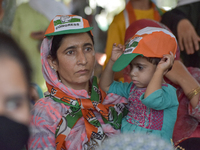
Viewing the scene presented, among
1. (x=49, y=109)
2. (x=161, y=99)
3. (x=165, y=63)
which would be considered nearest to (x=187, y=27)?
(x=165, y=63)

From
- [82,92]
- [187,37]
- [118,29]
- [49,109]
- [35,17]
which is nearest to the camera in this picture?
[49,109]

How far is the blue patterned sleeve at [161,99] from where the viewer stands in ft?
4.68

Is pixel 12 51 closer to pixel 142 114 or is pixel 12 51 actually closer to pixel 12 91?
pixel 12 91

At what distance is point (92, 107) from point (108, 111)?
0.41 ft

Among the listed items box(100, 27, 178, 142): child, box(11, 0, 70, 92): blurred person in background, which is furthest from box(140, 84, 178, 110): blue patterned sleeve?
box(11, 0, 70, 92): blurred person in background

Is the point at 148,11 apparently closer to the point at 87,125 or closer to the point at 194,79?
the point at 194,79

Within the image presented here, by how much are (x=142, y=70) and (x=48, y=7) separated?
57.2 inches

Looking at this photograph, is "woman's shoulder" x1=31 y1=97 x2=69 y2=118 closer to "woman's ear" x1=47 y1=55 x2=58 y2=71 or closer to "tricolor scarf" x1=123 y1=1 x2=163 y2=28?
"woman's ear" x1=47 y1=55 x2=58 y2=71

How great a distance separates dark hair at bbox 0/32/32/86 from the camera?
0.55 metres

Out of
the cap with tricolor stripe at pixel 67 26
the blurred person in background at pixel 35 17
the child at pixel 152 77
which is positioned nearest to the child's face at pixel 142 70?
the child at pixel 152 77

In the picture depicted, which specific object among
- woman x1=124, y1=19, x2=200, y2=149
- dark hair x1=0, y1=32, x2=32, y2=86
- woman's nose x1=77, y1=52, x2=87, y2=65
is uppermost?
dark hair x1=0, y1=32, x2=32, y2=86

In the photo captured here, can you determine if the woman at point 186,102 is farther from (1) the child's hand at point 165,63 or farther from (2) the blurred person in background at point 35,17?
(2) the blurred person in background at point 35,17

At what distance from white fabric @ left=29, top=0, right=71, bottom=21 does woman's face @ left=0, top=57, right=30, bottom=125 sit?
197 cm

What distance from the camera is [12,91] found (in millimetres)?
573
